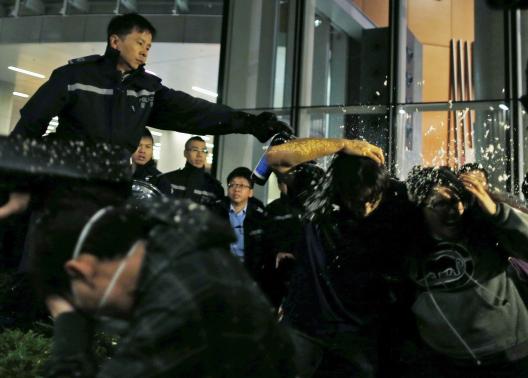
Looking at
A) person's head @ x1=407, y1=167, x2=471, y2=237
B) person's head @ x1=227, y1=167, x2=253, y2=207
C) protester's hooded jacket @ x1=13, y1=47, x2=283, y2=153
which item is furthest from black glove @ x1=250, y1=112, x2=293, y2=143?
person's head @ x1=407, y1=167, x2=471, y2=237

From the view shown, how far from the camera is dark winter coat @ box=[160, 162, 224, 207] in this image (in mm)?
2166

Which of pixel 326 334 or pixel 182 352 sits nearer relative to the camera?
pixel 182 352

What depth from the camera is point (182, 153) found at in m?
2.93

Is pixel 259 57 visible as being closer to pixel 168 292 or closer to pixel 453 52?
pixel 453 52

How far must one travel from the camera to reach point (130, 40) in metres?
2.30

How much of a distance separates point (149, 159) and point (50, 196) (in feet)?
4.00

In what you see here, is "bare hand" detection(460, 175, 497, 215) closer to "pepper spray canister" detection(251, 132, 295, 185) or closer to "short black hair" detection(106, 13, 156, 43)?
"pepper spray canister" detection(251, 132, 295, 185)

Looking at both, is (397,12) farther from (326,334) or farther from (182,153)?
(326,334)

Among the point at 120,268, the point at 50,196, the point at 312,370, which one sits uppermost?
the point at 50,196

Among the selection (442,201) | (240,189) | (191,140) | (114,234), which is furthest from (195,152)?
(114,234)

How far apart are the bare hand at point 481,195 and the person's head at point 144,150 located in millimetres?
1211

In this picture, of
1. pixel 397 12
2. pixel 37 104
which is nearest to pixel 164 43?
pixel 397 12

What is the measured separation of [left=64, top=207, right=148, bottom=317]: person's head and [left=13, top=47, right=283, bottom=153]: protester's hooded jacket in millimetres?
780

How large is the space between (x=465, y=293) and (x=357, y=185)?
1.71 feet
